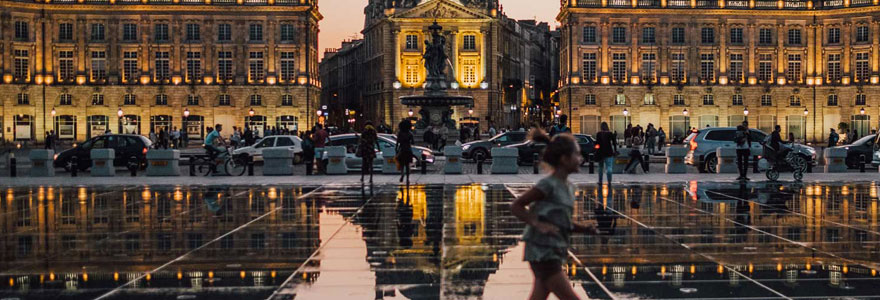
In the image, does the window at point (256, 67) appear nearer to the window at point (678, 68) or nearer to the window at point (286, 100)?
the window at point (286, 100)

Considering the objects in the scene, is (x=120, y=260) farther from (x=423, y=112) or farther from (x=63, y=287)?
(x=423, y=112)

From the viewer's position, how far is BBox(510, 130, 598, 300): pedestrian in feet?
23.0

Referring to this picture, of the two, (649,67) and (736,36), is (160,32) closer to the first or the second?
(649,67)

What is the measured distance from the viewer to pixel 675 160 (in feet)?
106

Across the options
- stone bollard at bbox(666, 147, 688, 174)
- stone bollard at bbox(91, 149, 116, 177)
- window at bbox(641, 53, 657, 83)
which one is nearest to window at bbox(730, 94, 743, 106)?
window at bbox(641, 53, 657, 83)

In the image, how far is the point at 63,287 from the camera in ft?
33.5

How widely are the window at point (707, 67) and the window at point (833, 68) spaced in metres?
10.6

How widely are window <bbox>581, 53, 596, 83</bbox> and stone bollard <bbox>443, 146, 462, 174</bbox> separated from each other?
6279cm

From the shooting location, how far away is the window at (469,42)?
341 feet

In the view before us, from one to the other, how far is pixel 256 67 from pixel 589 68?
30680 mm

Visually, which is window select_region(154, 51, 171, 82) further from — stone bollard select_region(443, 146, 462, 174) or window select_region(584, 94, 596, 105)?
stone bollard select_region(443, 146, 462, 174)

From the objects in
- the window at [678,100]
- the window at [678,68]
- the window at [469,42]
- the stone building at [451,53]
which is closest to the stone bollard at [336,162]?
the window at [678,68]

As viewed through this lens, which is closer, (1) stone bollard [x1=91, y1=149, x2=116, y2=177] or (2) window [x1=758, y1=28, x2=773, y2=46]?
(1) stone bollard [x1=91, y1=149, x2=116, y2=177]

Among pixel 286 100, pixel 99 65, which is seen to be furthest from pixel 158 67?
pixel 286 100
